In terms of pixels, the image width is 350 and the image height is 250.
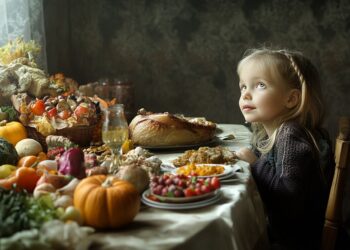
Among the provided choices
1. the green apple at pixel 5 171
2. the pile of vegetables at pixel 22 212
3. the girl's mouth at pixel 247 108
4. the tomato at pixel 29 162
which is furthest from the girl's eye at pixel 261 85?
the pile of vegetables at pixel 22 212

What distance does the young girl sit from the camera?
6.54ft

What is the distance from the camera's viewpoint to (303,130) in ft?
7.12

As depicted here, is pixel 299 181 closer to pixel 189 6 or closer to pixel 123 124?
pixel 123 124

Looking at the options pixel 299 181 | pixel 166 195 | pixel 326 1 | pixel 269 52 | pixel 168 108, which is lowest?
pixel 168 108

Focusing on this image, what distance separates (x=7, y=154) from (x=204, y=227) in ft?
3.07

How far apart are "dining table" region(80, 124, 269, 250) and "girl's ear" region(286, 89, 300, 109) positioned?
0.58 metres

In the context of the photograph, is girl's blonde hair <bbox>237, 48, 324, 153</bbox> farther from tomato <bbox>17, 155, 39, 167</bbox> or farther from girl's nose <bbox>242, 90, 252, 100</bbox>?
tomato <bbox>17, 155, 39, 167</bbox>

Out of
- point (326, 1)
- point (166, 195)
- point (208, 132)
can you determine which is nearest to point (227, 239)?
point (166, 195)

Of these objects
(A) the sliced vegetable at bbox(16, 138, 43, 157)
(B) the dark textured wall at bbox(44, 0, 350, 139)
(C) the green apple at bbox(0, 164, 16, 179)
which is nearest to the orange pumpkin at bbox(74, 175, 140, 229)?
(C) the green apple at bbox(0, 164, 16, 179)

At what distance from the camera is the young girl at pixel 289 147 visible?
1.99 meters

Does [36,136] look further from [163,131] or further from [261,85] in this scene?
[261,85]

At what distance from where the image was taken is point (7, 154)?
1.85m

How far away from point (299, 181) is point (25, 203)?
118cm

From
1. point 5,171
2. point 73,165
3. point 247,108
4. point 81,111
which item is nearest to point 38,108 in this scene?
point 81,111
